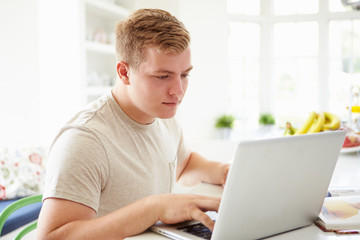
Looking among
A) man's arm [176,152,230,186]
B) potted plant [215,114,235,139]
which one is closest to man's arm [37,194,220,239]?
man's arm [176,152,230,186]

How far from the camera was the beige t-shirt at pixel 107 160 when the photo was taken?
1000mm

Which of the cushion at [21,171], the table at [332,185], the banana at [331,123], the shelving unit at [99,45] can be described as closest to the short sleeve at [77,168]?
the table at [332,185]

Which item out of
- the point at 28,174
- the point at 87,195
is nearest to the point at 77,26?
the point at 28,174

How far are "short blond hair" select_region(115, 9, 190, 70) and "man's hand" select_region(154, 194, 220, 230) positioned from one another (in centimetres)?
46

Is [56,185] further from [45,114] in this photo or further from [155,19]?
[45,114]

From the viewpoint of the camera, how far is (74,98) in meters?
4.00

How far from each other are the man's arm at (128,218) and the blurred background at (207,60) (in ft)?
9.16

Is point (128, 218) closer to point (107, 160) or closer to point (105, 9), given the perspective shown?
point (107, 160)

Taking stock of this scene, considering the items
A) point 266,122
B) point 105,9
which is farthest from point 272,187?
point 266,122

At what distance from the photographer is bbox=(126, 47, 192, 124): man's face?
1.14 meters

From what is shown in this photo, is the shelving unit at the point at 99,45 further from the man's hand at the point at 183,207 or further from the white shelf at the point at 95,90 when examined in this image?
the man's hand at the point at 183,207

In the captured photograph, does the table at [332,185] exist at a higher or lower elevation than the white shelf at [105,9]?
lower

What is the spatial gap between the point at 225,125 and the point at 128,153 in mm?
4474

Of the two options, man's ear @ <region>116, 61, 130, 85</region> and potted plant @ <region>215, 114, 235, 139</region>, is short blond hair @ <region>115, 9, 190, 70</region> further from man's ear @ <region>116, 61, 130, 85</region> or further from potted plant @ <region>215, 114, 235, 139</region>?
potted plant @ <region>215, 114, 235, 139</region>
